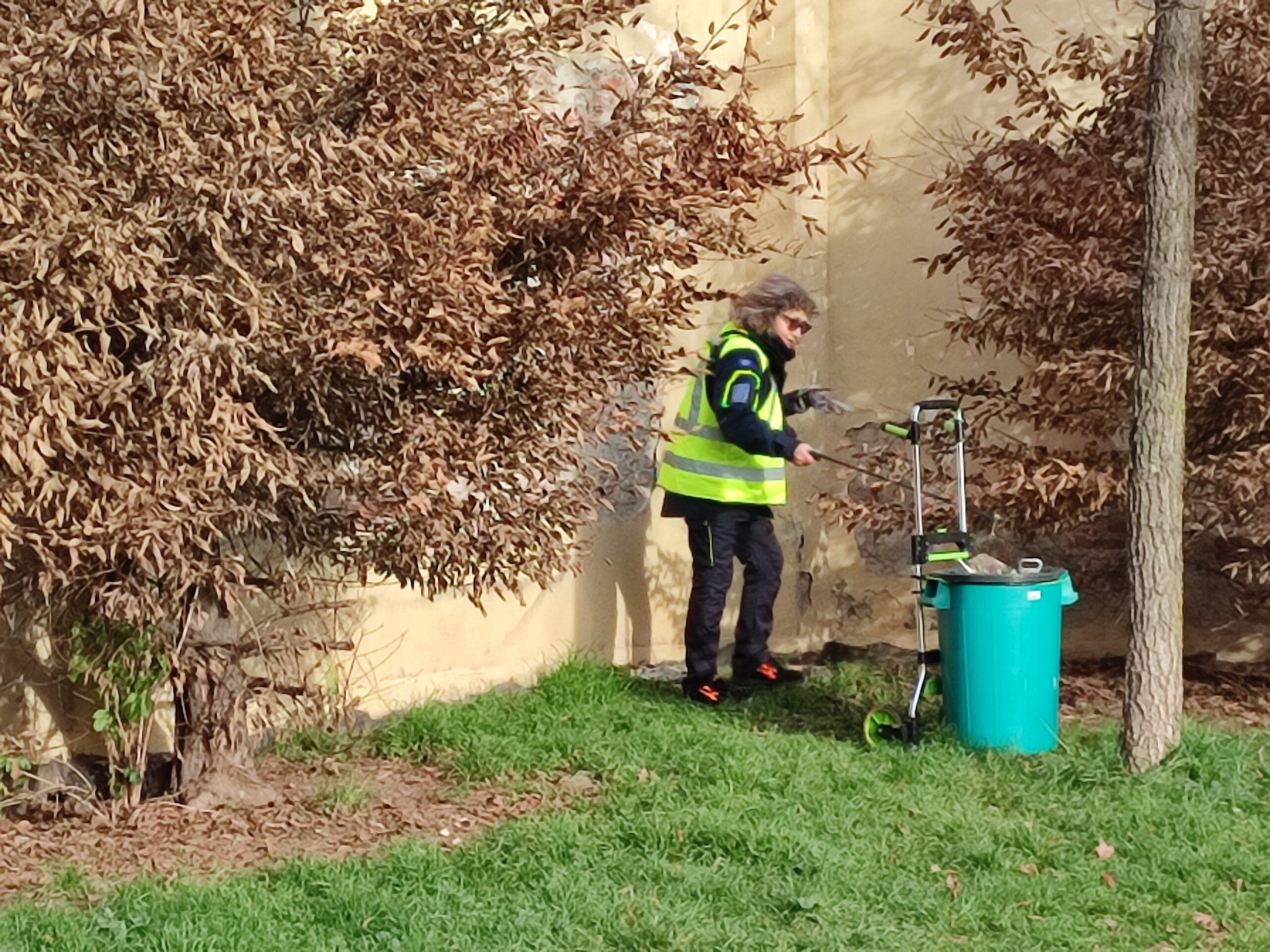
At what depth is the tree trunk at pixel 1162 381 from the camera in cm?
503

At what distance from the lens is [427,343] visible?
4.05 m

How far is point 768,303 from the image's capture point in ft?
20.4

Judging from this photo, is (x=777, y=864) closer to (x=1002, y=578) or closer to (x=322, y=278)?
(x=1002, y=578)

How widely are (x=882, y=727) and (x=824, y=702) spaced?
792mm

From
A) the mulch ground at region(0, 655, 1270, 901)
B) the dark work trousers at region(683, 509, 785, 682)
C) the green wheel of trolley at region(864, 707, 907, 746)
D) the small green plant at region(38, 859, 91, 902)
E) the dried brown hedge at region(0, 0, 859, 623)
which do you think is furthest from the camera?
the dark work trousers at region(683, 509, 785, 682)

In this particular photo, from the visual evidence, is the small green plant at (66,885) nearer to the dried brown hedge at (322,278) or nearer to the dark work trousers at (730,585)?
the dried brown hedge at (322,278)

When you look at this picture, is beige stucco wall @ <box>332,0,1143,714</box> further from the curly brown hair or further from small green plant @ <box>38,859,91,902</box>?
small green plant @ <box>38,859,91,902</box>

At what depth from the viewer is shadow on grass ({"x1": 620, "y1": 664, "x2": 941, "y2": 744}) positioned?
5887 millimetres

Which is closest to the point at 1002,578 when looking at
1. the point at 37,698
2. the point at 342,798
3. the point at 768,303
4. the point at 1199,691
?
the point at 768,303

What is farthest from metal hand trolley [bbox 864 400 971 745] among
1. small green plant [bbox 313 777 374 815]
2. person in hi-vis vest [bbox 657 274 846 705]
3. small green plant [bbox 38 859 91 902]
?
small green plant [bbox 38 859 91 902]

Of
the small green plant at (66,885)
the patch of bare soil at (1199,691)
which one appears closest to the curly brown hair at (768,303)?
the patch of bare soil at (1199,691)

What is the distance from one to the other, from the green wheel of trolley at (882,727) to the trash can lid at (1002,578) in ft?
2.02

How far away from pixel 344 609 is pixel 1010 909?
2947 mm

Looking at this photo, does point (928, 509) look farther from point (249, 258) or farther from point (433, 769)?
point (249, 258)
